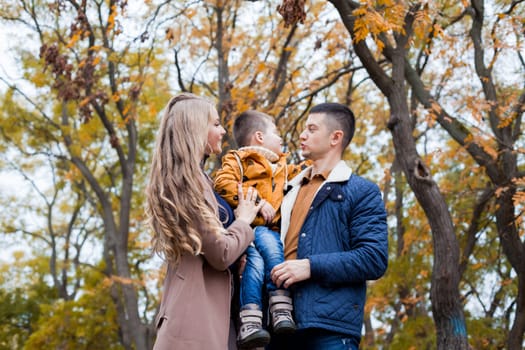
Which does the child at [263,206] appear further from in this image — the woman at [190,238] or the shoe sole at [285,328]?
the woman at [190,238]

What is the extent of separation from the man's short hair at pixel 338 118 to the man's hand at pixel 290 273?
0.81 metres

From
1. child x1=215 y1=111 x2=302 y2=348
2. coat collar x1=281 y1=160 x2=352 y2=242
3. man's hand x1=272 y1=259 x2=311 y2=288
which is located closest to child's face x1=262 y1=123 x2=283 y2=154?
child x1=215 y1=111 x2=302 y2=348

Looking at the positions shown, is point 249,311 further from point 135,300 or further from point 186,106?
point 135,300

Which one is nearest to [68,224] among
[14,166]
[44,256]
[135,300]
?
[44,256]

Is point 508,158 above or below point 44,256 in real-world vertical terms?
Result: below

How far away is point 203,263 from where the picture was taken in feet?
10.8

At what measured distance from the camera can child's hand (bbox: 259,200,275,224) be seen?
3.55 m

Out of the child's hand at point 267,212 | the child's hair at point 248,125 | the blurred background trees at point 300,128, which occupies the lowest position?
the child's hand at point 267,212

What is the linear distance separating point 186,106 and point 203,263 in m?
0.79

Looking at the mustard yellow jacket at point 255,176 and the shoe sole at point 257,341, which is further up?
the mustard yellow jacket at point 255,176

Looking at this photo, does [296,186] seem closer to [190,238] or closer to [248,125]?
[248,125]

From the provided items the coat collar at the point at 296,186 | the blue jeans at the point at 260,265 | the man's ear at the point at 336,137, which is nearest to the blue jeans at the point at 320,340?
the blue jeans at the point at 260,265

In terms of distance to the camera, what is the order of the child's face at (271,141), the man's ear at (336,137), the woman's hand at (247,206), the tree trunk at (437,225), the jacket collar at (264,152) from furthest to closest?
the tree trunk at (437,225)
the child's face at (271,141)
the jacket collar at (264,152)
the man's ear at (336,137)
the woman's hand at (247,206)

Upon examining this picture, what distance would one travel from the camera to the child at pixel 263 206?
10.4 ft
